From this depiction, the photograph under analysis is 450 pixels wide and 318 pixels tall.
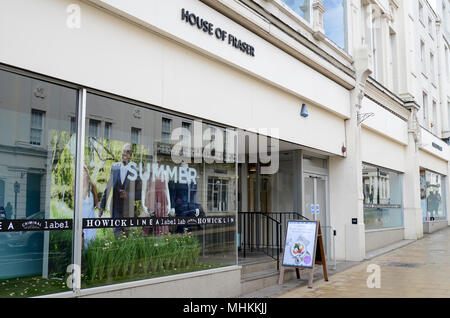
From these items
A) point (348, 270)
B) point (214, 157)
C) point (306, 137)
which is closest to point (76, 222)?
point (214, 157)

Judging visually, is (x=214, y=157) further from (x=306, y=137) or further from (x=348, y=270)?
(x=348, y=270)

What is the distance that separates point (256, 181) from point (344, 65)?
13.5 feet

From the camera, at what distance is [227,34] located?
25.4ft

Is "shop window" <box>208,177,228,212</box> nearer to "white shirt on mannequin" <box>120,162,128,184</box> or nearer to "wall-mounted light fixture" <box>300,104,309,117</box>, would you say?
"white shirt on mannequin" <box>120,162,128,184</box>

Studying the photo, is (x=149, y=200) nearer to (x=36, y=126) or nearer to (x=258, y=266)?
(x=36, y=126)

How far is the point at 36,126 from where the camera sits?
5.34 meters

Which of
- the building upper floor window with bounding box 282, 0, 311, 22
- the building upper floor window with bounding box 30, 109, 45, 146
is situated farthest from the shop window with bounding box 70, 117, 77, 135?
the building upper floor window with bounding box 282, 0, 311, 22

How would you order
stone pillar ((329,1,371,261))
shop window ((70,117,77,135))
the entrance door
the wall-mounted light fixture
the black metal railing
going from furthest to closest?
stone pillar ((329,1,371,261)) → the entrance door → the black metal railing → the wall-mounted light fixture → shop window ((70,117,77,135))

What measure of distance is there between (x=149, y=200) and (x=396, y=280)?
5.62 m

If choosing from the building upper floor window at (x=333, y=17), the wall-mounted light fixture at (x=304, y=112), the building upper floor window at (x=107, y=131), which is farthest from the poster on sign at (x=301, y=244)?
the building upper floor window at (x=333, y=17)

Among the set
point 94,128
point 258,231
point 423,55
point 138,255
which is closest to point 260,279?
point 138,255

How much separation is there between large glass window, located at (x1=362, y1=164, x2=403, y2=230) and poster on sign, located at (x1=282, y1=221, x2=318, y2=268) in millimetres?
6252

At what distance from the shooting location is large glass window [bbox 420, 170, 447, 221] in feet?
71.9

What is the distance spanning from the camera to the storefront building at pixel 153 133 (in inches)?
202
